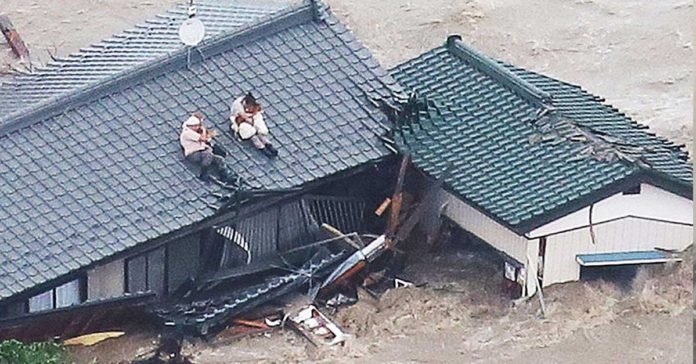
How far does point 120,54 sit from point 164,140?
2067 mm

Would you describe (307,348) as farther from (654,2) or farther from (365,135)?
(654,2)

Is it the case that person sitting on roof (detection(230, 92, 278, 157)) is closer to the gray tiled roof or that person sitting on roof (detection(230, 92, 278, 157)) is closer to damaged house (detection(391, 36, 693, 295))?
the gray tiled roof

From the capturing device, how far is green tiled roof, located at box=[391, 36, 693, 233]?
17203 mm

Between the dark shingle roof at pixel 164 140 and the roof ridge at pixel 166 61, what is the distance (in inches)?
0.6

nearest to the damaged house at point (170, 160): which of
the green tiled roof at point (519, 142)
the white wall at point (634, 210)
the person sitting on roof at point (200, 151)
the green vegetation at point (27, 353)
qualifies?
the person sitting on roof at point (200, 151)

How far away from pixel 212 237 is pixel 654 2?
1095 cm

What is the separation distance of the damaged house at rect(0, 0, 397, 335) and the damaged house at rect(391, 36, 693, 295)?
0.79m

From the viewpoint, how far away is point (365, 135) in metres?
18.1

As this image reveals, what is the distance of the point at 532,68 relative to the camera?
77.4ft

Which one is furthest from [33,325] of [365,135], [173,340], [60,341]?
[365,135]

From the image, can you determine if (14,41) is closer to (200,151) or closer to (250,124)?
Answer: (250,124)

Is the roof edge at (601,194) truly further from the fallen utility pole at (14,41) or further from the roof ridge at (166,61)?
the fallen utility pole at (14,41)

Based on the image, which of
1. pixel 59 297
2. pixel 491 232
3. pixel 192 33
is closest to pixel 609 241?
pixel 491 232

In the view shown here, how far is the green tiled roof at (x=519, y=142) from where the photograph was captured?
1720cm
